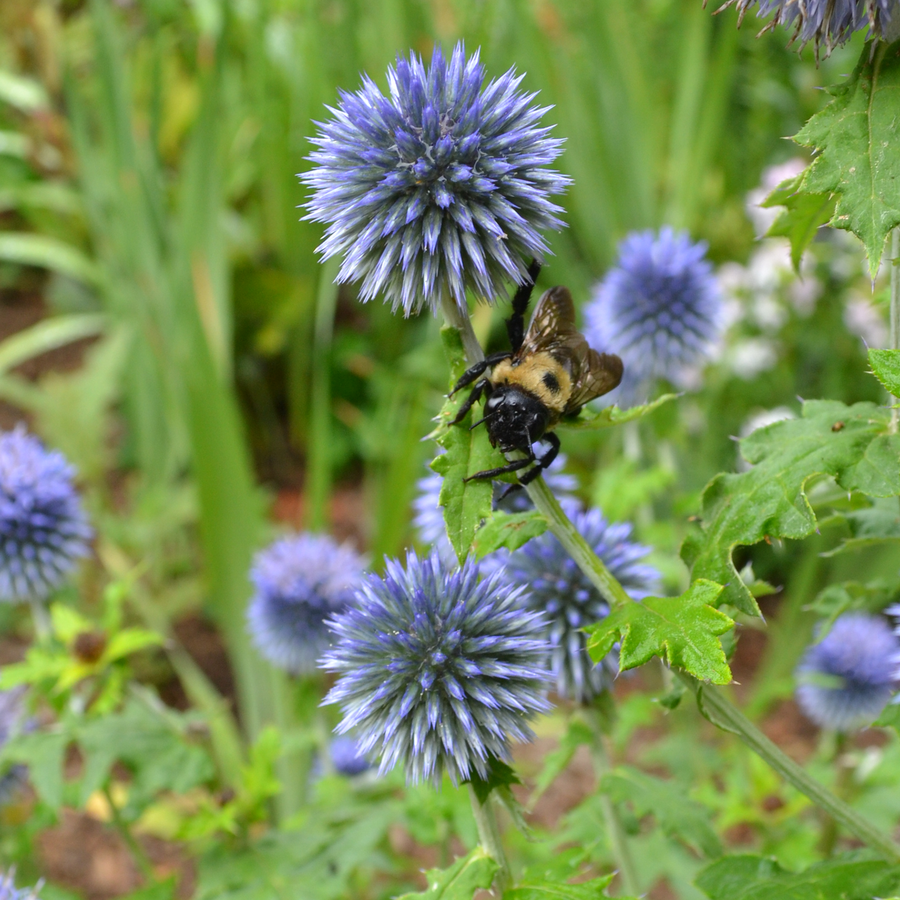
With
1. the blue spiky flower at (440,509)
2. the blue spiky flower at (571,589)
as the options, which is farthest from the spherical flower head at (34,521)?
the blue spiky flower at (571,589)

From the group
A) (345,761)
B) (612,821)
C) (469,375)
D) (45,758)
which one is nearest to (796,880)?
(612,821)

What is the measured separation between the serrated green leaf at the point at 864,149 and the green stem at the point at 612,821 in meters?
0.85

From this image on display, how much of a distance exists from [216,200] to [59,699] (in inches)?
84.9

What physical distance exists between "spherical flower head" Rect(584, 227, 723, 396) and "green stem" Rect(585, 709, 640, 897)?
0.89 m

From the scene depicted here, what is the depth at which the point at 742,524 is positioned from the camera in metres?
0.95

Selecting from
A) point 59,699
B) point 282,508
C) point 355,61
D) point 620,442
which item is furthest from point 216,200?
point 59,699

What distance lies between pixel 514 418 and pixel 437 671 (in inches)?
11.2

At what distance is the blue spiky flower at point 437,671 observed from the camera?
958 mm

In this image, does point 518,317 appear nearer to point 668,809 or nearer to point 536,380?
point 536,380

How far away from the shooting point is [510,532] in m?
0.93

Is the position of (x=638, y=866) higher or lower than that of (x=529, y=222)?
lower

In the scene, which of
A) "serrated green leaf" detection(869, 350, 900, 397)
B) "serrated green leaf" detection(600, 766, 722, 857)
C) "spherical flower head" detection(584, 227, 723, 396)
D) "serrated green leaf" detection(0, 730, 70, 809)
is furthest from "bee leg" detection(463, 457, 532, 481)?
"spherical flower head" detection(584, 227, 723, 396)

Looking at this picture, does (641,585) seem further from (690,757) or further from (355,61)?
(355,61)

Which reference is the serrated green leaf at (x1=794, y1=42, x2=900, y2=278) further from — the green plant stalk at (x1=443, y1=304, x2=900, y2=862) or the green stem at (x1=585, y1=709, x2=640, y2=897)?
the green stem at (x1=585, y1=709, x2=640, y2=897)
